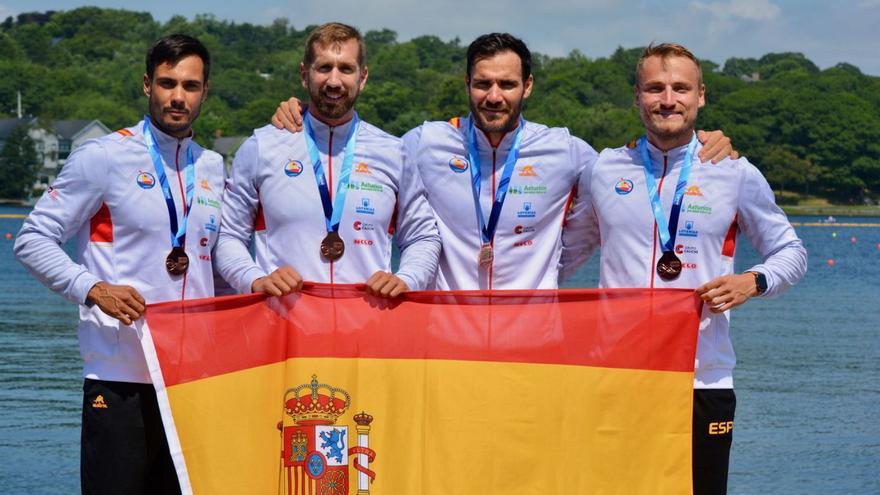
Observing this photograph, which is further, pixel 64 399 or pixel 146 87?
pixel 64 399

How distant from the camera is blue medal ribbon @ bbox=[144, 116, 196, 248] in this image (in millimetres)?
6492

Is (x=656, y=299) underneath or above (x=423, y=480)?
above

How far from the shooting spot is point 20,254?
6402 millimetres

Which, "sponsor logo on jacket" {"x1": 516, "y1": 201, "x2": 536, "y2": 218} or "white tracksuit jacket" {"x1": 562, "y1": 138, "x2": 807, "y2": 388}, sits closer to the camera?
"white tracksuit jacket" {"x1": 562, "y1": 138, "x2": 807, "y2": 388}

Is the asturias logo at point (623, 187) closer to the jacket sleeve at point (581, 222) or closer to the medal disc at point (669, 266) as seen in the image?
the jacket sleeve at point (581, 222)

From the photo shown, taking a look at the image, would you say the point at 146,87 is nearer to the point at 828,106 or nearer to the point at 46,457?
the point at 46,457

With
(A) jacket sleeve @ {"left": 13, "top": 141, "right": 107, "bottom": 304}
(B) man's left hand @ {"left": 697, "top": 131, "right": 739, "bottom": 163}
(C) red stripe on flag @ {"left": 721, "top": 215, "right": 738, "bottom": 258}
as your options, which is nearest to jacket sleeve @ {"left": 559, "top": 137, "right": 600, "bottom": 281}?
(B) man's left hand @ {"left": 697, "top": 131, "right": 739, "bottom": 163}

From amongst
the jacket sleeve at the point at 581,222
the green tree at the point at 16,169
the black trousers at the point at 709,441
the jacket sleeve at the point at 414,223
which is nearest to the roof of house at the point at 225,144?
the green tree at the point at 16,169

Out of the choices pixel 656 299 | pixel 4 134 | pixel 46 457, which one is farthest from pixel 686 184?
pixel 4 134

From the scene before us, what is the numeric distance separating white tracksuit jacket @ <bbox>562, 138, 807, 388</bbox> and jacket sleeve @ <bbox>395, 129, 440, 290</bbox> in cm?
87

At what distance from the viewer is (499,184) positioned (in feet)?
23.2

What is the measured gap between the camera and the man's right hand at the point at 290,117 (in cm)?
685

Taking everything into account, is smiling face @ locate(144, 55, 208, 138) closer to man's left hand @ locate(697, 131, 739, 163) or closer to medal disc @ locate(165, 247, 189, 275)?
medal disc @ locate(165, 247, 189, 275)

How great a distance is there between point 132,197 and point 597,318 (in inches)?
92.2
